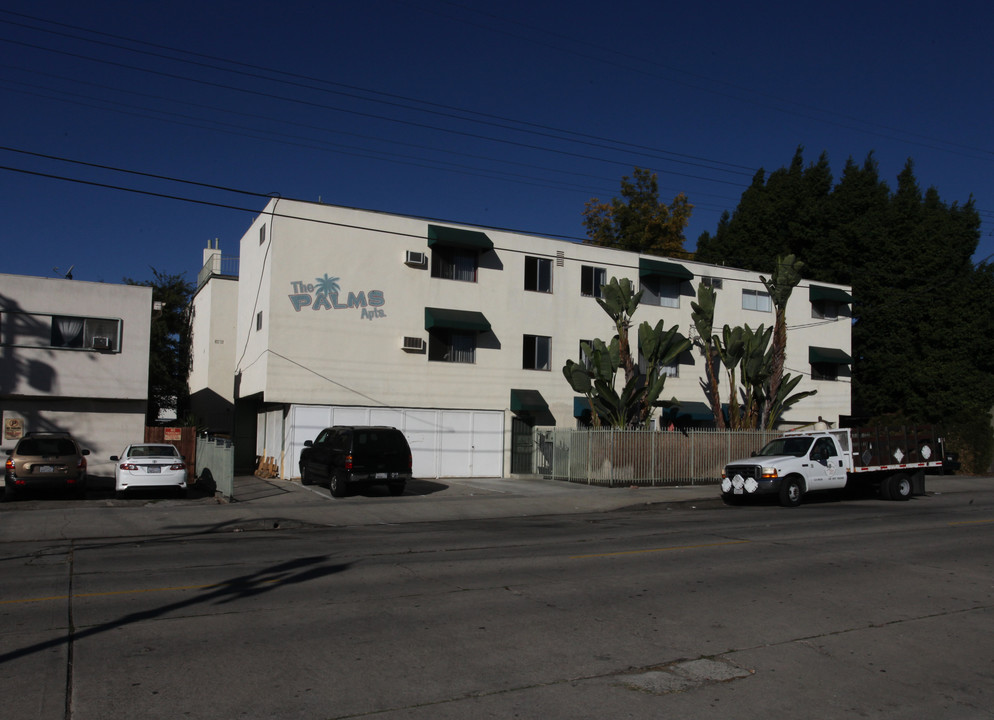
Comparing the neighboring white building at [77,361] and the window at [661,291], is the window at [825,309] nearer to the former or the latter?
the window at [661,291]

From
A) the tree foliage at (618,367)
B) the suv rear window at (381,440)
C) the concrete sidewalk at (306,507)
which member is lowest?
the concrete sidewalk at (306,507)

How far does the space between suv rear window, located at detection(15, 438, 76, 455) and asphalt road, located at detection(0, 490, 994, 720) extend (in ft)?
27.3

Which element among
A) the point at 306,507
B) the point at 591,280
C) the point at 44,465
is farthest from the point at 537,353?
the point at 44,465

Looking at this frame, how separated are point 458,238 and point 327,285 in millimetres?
4703

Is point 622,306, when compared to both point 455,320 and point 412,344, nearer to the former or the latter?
point 455,320

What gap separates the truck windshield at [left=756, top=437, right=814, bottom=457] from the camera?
20875mm

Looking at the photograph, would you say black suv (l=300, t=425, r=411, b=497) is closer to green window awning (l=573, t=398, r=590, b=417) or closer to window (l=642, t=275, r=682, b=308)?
green window awning (l=573, t=398, r=590, b=417)

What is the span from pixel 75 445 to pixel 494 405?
13.5 m

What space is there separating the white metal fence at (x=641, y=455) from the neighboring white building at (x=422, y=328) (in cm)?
265

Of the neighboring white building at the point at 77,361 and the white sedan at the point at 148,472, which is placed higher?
the neighboring white building at the point at 77,361

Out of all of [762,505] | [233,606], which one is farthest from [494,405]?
[233,606]

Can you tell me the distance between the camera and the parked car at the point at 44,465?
2000cm

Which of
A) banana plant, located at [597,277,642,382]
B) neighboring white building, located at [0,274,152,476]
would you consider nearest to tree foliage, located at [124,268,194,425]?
neighboring white building, located at [0,274,152,476]

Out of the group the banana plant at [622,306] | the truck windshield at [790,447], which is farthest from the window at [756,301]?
the truck windshield at [790,447]
